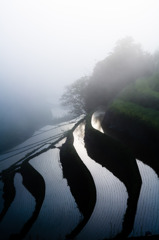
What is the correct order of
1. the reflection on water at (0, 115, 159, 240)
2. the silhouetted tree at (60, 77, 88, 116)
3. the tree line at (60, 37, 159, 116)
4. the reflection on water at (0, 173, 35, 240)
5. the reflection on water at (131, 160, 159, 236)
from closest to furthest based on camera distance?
the reflection on water at (131, 160, 159, 236), the reflection on water at (0, 115, 159, 240), the reflection on water at (0, 173, 35, 240), the tree line at (60, 37, 159, 116), the silhouetted tree at (60, 77, 88, 116)

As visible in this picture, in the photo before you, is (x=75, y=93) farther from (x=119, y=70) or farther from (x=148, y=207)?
(x=148, y=207)

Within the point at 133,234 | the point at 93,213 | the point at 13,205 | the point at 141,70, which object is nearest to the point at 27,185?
the point at 13,205

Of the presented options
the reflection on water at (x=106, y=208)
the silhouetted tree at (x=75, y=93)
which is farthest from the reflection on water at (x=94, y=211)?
the silhouetted tree at (x=75, y=93)

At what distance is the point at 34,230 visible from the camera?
7.22 m

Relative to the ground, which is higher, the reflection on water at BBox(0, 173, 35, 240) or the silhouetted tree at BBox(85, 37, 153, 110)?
the silhouetted tree at BBox(85, 37, 153, 110)


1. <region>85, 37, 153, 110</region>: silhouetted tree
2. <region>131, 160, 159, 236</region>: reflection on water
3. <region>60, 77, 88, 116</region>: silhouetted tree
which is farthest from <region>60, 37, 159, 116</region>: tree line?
<region>131, 160, 159, 236</region>: reflection on water

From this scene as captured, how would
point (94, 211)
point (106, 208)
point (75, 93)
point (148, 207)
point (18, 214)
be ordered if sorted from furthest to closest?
point (75, 93)
point (18, 214)
point (94, 211)
point (106, 208)
point (148, 207)

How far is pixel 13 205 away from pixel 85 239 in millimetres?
4840

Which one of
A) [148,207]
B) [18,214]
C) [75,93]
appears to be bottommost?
[148,207]

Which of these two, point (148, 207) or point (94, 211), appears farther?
point (94, 211)

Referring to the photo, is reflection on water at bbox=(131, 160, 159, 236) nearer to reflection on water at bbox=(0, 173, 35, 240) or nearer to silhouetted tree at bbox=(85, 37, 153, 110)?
reflection on water at bbox=(0, 173, 35, 240)

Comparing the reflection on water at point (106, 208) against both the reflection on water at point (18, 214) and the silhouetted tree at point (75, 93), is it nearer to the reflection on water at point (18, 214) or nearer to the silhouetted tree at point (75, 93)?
the reflection on water at point (18, 214)

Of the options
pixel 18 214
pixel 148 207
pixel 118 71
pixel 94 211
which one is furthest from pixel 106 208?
pixel 118 71

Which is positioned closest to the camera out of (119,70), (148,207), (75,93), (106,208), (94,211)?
(148,207)
